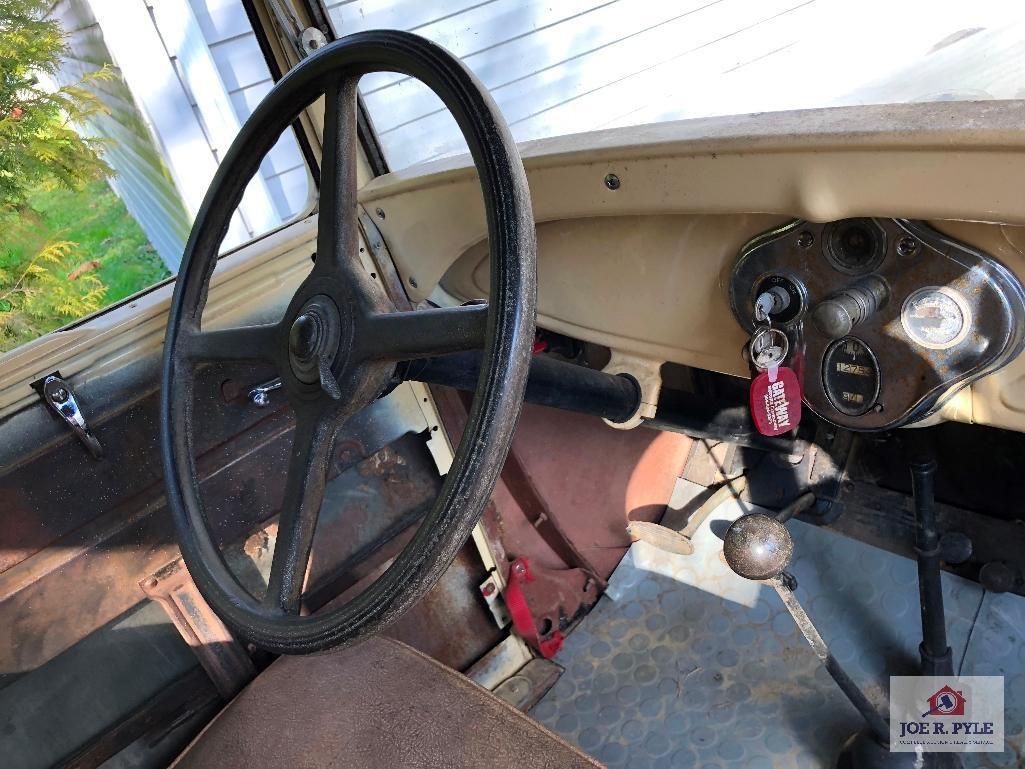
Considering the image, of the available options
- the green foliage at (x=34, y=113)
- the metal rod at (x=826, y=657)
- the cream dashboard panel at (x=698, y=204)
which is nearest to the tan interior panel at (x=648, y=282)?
the cream dashboard panel at (x=698, y=204)

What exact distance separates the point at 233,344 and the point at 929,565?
48.1 inches

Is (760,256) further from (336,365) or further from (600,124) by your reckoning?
(600,124)

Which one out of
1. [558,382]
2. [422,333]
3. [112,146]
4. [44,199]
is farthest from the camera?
[112,146]

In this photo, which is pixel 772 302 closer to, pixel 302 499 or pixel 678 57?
pixel 302 499

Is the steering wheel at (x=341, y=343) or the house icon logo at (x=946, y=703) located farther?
the house icon logo at (x=946, y=703)

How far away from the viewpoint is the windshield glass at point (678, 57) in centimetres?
A: 142

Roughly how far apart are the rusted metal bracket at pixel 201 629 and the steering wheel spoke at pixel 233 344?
42 cm

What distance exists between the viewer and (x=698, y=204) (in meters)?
1.04

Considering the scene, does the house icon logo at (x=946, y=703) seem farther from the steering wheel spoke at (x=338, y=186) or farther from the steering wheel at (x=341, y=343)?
the steering wheel spoke at (x=338, y=186)

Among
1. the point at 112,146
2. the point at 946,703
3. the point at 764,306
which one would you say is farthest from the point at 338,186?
the point at 946,703

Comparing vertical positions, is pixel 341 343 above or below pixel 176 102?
below

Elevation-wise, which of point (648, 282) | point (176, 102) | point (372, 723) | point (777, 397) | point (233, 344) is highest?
A: point (176, 102)

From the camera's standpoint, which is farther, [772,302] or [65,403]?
[65,403]

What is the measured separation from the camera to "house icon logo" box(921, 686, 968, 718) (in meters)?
1.43
